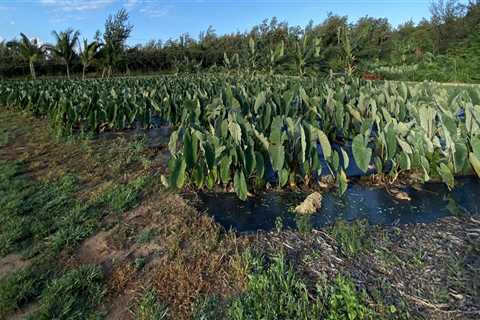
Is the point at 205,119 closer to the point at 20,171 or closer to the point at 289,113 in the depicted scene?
the point at 289,113

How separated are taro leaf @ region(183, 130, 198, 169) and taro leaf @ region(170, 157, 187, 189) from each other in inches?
1.7

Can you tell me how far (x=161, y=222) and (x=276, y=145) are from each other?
3.26 ft

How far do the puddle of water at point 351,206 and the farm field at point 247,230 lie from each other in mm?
29

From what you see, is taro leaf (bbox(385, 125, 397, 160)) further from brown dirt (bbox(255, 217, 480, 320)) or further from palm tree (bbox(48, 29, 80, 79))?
palm tree (bbox(48, 29, 80, 79))

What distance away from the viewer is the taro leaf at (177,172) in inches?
97.0

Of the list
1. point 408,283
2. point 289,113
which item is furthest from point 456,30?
point 408,283

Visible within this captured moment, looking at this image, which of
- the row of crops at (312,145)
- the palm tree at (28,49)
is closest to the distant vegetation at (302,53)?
the palm tree at (28,49)

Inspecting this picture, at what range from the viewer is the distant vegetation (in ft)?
51.2

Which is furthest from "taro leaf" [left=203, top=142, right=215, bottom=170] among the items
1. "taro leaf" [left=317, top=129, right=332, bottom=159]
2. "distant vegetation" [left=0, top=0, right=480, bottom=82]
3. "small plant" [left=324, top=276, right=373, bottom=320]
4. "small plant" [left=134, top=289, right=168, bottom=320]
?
"distant vegetation" [left=0, top=0, right=480, bottom=82]

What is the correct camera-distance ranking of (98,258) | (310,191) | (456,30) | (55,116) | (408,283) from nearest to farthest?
1. (408,283)
2. (98,258)
3. (310,191)
4. (55,116)
5. (456,30)

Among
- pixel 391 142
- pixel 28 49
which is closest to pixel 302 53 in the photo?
pixel 391 142

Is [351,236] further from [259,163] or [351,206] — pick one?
[259,163]

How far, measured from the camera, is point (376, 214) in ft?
7.65

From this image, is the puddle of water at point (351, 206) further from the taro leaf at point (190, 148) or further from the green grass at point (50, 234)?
the green grass at point (50, 234)
